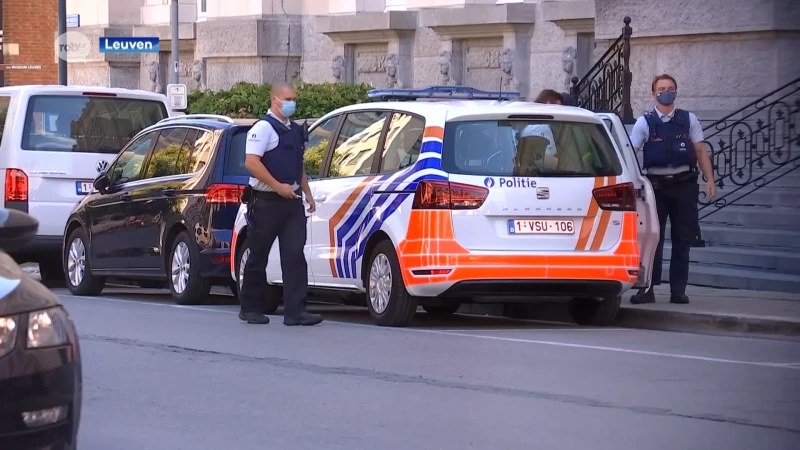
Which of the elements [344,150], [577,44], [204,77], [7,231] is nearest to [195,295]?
[344,150]

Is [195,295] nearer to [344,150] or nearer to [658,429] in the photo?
[344,150]

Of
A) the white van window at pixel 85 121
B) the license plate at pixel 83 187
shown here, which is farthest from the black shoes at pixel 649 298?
the white van window at pixel 85 121

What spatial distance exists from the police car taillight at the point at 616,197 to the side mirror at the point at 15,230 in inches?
247

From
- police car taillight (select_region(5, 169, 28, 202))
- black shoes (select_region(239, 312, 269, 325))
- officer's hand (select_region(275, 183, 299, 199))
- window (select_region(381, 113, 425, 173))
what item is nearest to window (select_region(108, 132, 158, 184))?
police car taillight (select_region(5, 169, 28, 202))

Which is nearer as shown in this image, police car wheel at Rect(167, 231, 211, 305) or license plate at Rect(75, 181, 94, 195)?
police car wheel at Rect(167, 231, 211, 305)

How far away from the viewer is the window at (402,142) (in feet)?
37.8

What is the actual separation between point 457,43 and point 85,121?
29.1 ft

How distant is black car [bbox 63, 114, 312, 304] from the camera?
14.0 metres

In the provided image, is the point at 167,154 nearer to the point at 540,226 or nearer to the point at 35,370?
the point at 540,226

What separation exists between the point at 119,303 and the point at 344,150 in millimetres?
3143

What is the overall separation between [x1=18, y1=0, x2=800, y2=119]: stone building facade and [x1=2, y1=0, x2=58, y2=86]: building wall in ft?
26.3

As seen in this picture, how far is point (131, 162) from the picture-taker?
15391 millimetres

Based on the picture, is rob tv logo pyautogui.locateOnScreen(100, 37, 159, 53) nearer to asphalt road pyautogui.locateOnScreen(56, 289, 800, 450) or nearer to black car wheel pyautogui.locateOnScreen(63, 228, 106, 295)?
black car wheel pyautogui.locateOnScreen(63, 228, 106, 295)

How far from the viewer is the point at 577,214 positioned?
1148 cm
